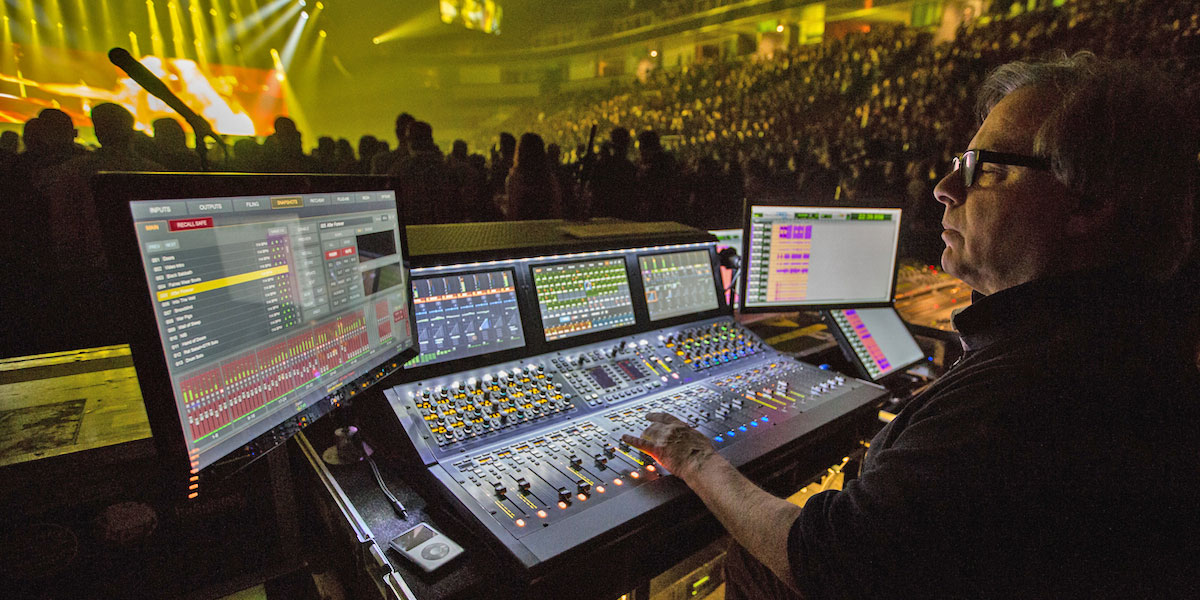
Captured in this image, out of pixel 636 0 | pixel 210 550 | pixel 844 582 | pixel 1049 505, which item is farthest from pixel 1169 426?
pixel 636 0

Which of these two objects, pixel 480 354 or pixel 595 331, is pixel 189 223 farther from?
pixel 595 331

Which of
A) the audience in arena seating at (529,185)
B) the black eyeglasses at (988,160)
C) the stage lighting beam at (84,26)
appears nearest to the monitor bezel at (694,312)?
the black eyeglasses at (988,160)

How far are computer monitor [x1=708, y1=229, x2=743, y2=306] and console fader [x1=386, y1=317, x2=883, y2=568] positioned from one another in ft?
0.70

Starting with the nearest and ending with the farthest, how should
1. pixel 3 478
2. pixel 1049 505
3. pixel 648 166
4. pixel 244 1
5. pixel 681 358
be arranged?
pixel 1049 505 < pixel 3 478 < pixel 681 358 < pixel 648 166 < pixel 244 1

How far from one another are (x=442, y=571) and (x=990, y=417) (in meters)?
0.88

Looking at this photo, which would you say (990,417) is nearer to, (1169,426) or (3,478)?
(1169,426)

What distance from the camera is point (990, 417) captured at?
0.74 metres

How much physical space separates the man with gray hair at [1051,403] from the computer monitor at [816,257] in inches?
32.8

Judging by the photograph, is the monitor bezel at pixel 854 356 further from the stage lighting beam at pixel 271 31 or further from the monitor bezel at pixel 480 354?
the stage lighting beam at pixel 271 31

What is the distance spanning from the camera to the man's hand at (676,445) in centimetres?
108

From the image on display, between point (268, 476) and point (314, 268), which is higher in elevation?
point (314, 268)

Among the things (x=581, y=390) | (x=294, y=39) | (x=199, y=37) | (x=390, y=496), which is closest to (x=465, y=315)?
(x=581, y=390)

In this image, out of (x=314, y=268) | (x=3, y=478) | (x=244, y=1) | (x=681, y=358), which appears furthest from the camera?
(x=244, y=1)

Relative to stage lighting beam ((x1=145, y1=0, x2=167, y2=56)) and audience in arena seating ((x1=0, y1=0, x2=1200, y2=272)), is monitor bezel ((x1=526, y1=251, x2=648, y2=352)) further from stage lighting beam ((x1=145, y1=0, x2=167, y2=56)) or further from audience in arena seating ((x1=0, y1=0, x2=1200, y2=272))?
stage lighting beam ((x1=145, y1=0, x2=167, y2=56))
